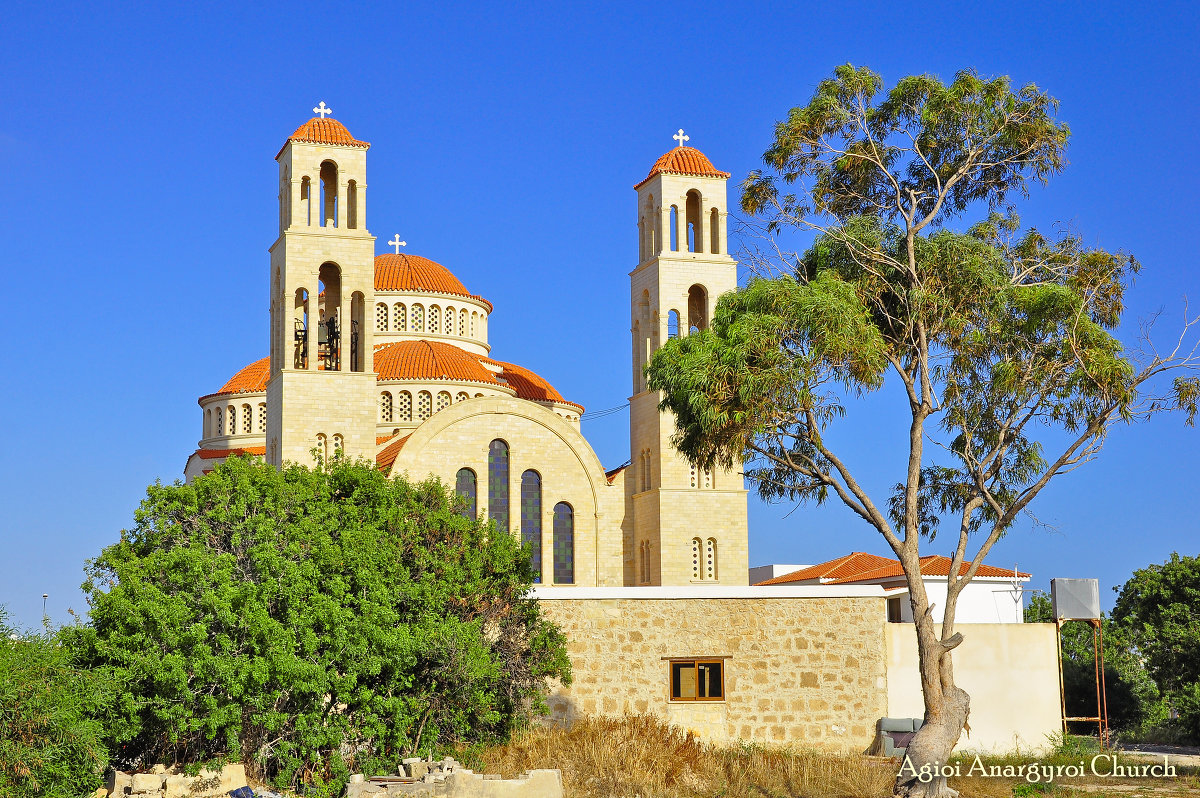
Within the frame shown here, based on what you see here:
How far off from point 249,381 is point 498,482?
18.7 metres

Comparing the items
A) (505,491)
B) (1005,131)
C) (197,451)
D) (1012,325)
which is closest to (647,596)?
(1012,325)

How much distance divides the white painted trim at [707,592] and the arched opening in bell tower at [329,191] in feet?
56.5

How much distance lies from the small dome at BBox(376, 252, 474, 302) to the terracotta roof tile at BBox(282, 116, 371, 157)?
10.4m

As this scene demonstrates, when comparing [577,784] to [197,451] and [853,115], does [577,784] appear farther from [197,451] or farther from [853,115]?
[197,451]

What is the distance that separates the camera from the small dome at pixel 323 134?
111 ft

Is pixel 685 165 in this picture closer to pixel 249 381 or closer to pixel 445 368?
pixel 445 368

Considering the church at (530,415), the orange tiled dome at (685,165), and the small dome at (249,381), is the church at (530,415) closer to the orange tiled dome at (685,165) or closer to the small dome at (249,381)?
the orange tiled dome at (685,165)

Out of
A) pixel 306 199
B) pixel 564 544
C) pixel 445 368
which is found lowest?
pixel 564 544

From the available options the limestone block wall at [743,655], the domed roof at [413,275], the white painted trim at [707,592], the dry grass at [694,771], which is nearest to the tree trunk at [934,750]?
the dry grass at [694,771]

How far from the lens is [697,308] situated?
3688cm

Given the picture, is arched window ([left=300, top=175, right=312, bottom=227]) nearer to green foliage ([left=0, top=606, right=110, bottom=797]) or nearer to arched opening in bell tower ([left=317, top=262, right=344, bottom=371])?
arched opening in bell tower ([left=317, top=262, right=344, bottom=371])

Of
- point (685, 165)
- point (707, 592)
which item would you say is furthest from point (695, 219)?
point (707, 592)

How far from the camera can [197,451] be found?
47.7 metres

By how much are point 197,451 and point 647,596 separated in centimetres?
3155
